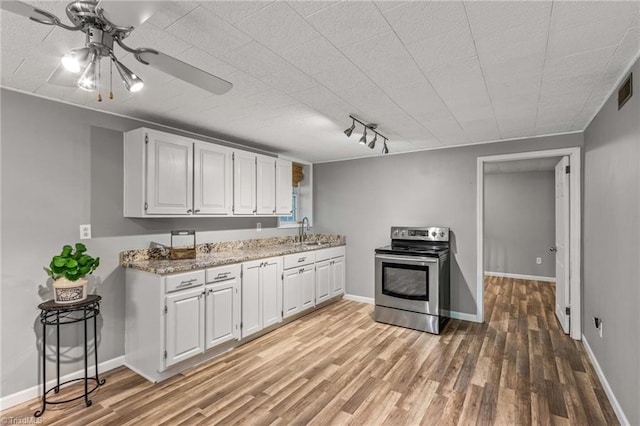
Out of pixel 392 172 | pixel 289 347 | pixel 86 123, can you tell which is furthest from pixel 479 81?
pixel 86 123

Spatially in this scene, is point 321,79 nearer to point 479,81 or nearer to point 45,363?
point 479,81

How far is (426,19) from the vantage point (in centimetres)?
150

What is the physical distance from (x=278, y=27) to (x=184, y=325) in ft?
8.04

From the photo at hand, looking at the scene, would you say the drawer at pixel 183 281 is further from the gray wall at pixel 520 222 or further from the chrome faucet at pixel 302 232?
the gray wall at pixel 520 222

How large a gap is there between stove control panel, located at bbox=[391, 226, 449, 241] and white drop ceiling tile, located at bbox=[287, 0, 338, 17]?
3.42m

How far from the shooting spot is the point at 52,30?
1586 mm

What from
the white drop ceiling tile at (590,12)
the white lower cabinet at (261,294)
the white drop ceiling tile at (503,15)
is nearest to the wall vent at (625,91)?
the white drop ceiling tile at (590,12)

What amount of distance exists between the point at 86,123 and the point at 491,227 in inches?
288

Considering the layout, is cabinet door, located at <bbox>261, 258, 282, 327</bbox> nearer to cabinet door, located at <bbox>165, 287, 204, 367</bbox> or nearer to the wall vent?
cabinet door, located at <bbox>165, 287, 204, 367</bbox>

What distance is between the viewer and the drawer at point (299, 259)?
391 cm

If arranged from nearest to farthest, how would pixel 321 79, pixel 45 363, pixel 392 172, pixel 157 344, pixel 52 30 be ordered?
pixel 52 30
pixel 321 79
pixel 45 363
pixel 157 344
pixel 392 172

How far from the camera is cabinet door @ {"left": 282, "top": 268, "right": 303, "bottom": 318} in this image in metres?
3.86

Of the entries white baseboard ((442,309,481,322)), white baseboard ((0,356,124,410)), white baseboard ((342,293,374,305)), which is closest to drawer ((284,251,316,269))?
white baseboard ((342,293,374,305))

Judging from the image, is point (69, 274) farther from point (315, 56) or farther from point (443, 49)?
point (443, 49)
